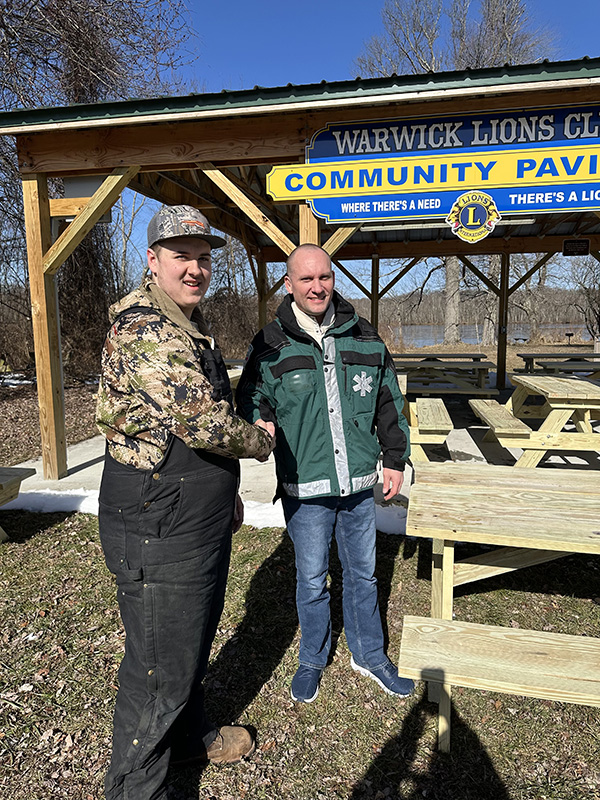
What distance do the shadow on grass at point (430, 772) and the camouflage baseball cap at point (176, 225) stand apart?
201 centimetres

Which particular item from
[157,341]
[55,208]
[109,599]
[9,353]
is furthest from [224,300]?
[157,341]

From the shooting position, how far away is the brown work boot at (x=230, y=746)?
77.4 inches

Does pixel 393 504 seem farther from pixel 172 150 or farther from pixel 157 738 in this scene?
pixel 172 150

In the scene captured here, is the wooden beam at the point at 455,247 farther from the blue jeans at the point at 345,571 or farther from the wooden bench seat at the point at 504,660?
the wooden bench seat at the point at 504,660

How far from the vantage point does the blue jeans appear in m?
2.21

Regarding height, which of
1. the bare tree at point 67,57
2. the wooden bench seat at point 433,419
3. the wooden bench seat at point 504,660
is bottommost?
the wooden bench seat at point 504,660

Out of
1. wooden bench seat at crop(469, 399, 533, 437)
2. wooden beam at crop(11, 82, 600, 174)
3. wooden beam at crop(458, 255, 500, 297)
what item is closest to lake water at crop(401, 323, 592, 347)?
wooden beam at crop(458, 255, 500, 297)

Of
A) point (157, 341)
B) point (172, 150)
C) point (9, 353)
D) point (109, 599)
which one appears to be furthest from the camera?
point (9, 353)

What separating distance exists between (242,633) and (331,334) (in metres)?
1.71

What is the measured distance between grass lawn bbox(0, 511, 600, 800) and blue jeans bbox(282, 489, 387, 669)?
0.65 ft

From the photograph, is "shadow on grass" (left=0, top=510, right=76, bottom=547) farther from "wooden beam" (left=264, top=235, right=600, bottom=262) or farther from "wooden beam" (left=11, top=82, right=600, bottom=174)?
"wooden beam" (left=264, top=235, right=600, bottom=262)

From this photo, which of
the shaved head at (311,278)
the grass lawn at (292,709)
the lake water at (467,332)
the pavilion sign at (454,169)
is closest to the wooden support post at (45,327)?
the grass lawn at (292,709)

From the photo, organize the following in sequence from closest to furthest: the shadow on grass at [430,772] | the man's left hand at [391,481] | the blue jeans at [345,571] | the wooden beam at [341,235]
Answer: the shadow on grass at [430,772] → the blue jeans at [345,571] → the man's left hand at [391,481] → the wooden beam at [341,235]

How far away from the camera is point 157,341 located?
1440mm
